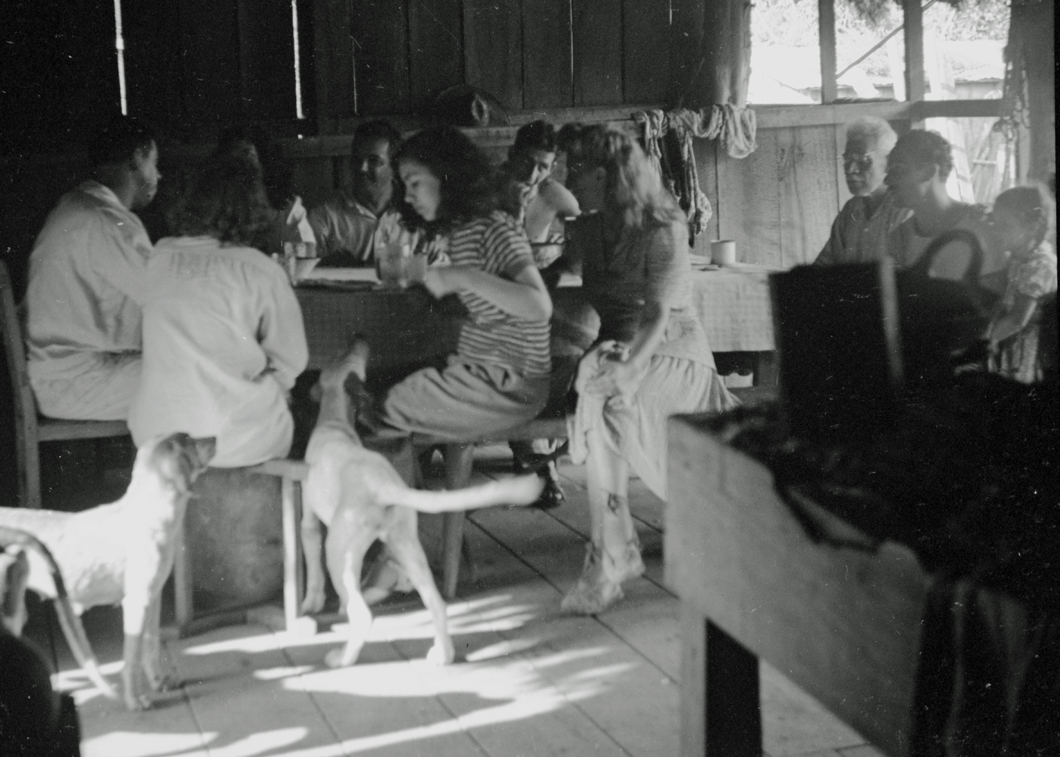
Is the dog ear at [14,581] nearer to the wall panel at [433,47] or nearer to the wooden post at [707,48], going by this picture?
the wall panel at [433,47]

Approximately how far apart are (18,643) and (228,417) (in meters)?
1.81

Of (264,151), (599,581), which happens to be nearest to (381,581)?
(599,581)

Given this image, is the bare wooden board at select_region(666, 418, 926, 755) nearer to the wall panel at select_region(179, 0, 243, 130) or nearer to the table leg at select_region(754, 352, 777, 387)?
the wall panel at select_region(179, 0, 243, 130)

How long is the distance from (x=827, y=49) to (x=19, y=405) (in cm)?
216

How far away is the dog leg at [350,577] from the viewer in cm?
273

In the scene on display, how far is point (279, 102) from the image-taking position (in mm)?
3033

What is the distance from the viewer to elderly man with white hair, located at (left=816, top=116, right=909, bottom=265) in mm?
3223

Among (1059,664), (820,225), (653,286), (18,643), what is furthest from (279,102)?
(1059,664)

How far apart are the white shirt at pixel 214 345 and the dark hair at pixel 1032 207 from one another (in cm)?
170

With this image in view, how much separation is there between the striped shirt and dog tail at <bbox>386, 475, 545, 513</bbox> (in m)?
0.52

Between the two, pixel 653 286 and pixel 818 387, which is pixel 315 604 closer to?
pixel 653 286

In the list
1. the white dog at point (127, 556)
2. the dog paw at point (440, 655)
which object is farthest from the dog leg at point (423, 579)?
the white dog at point (127, 556)

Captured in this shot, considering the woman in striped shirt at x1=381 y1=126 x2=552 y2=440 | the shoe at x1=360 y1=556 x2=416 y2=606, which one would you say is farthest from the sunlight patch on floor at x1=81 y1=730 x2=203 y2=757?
the woman in striped shirt at x1=381 y1=126 x2=552 y2=440

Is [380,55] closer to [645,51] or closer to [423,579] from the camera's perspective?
[645,51]
